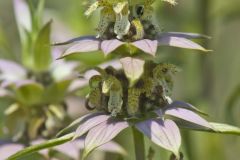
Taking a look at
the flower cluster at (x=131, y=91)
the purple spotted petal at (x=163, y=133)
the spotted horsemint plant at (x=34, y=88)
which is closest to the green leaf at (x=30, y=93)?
the spotted horsemint plant at (x=34, y=88)

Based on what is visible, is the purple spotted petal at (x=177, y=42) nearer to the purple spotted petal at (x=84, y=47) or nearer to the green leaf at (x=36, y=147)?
the purple spotted petal at (x=84, y=47)

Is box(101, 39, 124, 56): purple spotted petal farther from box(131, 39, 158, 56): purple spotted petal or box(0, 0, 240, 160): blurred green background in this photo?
box(0, 0, 240, 160): blurred green background

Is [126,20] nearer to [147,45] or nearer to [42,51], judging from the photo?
[147,45]

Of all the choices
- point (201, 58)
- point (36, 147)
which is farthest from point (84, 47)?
point (201, 58)

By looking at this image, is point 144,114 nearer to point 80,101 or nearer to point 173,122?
point 173,122

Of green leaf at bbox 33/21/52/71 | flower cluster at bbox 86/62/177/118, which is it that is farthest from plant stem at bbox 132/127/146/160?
green leaf at bbox 33/21/52/71

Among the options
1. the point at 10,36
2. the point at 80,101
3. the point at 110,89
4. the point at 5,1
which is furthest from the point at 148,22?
the point at 5,1
